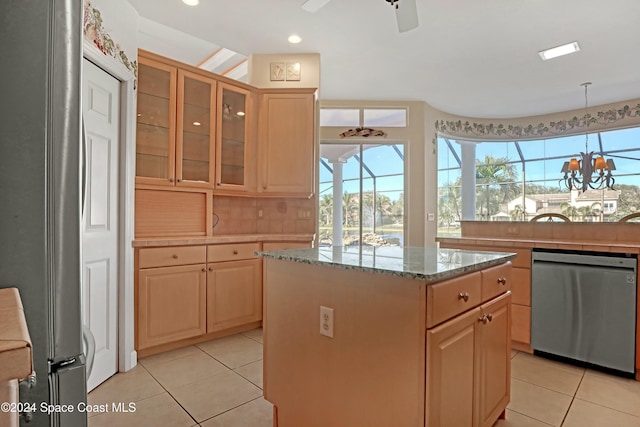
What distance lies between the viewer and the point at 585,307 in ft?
8.05

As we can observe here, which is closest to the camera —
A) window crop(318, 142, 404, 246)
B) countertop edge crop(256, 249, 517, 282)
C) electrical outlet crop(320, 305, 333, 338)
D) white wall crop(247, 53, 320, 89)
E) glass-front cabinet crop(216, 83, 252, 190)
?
countertop edge crop(256, 249, 517, 282)

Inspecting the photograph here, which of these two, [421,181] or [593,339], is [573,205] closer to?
[421,181]

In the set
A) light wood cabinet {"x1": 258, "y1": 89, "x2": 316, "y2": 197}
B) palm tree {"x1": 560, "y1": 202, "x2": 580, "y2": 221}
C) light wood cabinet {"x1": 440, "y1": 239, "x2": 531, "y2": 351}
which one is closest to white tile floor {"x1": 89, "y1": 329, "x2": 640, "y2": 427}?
light wood cabinet {"x1": 440, "y1": 239, "x2": 531, "y2": 351}

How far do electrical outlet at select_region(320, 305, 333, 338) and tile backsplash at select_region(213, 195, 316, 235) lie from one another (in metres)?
2.22

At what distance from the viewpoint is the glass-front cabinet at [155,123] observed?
2789 mm

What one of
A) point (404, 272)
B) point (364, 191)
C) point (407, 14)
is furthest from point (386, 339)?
point (364, 191)

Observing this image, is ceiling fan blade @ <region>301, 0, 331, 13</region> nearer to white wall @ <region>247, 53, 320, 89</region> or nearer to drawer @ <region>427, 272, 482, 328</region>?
white wall @ <region>247, 53, 320, 89</region>

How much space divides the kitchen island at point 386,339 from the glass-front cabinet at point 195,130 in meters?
1.67

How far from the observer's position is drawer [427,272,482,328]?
1.20m

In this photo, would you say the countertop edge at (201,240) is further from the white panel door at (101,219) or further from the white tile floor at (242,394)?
the white tile floor at (242,394)

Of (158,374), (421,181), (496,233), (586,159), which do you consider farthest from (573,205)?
(158,374)

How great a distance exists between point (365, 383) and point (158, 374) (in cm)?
170

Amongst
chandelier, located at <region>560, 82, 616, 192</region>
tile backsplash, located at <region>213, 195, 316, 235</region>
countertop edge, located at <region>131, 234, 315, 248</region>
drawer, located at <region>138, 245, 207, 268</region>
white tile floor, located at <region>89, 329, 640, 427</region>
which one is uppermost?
chandelier, located at <region>560, 82, 616, 192</region>

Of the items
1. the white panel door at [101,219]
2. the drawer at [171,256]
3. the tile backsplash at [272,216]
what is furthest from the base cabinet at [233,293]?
the white panel door at [101,219]
